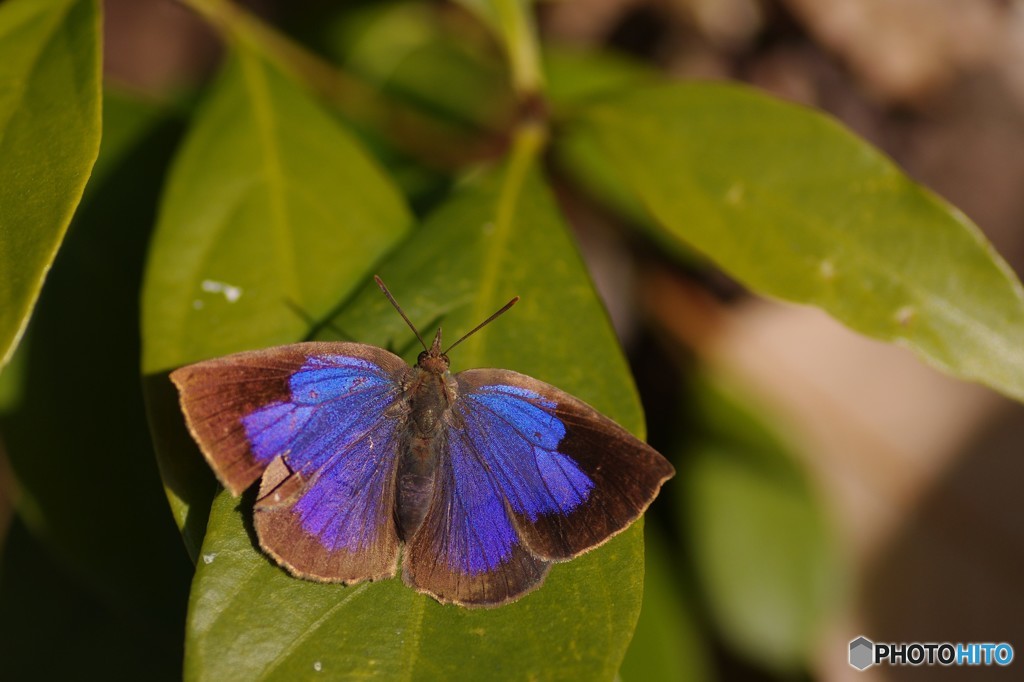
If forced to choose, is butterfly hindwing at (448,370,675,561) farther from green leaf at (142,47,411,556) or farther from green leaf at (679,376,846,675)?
green leaf at (679,376,846,675)

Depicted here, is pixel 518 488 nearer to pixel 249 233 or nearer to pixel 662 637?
pixel 249 233

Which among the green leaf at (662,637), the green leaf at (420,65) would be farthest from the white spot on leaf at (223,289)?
the green leaf at (420,65)

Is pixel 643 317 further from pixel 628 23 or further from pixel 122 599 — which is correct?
pixel 122 599

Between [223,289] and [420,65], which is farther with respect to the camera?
[420,65]

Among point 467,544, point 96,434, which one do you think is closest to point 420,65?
point 96,434

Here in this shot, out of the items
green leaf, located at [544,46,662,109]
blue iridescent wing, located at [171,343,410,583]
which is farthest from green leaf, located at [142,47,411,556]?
green leaf, located at [544,46,662,109]
